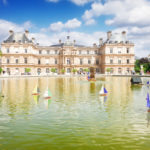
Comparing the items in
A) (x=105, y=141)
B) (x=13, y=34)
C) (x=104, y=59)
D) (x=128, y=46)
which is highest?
(x=13, y=34)

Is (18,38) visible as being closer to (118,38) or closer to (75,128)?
(118,38)

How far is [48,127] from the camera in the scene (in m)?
6.87

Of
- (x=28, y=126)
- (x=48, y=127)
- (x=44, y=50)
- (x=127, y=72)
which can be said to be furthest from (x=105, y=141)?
(x=44, y=50)

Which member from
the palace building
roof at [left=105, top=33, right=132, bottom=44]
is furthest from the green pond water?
roof at [left=105, top=33, right=132, bottom=44]

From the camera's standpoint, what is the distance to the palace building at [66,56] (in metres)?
66.0

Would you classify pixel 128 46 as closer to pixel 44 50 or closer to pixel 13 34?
pixel 44 50

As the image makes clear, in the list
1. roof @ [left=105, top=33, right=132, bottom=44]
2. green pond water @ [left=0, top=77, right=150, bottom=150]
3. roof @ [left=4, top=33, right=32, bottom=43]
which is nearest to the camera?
green pond water @ [left=0, top=77, right=150, bottom=150]

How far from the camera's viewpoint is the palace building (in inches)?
2598

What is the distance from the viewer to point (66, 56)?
70688 millimetres

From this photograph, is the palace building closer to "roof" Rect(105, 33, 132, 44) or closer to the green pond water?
"roof" Rect(105, 33, 132, 44)

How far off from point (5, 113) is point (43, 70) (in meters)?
64.7

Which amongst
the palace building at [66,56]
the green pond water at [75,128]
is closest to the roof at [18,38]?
the palace building at [66,56]

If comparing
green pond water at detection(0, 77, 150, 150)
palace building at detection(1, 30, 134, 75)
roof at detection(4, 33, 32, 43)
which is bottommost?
green pond water at detection(0, 77, 150, 150)

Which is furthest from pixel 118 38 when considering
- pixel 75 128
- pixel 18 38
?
pixel 75 128
